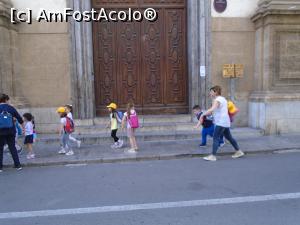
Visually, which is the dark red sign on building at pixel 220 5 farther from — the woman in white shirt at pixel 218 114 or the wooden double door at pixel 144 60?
the woman in white shirt at pixel 218 114

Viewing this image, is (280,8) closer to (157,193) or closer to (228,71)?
(228,71)

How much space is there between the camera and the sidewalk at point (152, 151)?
22.9 ft

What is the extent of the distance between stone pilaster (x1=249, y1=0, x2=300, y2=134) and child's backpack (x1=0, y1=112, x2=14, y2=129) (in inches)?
278

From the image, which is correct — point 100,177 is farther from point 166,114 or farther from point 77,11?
point 77,11

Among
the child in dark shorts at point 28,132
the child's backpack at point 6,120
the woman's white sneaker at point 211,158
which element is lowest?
the woman's white sneaker at point 211,158

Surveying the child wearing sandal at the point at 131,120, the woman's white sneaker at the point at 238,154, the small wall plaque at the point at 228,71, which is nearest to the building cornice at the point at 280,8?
the small wall plaque at the point at 228,71

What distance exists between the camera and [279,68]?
943cm

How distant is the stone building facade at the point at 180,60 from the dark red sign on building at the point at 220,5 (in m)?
0.13

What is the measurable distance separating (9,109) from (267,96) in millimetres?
7145

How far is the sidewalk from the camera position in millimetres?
6966

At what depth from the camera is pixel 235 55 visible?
10008 millimetres

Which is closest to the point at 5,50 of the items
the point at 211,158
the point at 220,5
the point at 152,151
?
the point at 152,151

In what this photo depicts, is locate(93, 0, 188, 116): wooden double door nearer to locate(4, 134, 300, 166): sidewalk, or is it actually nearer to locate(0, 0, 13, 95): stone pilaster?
locate(4, 134, 300, 166): sidewalk

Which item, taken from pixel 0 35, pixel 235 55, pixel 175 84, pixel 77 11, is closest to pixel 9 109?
pixel 0 35
